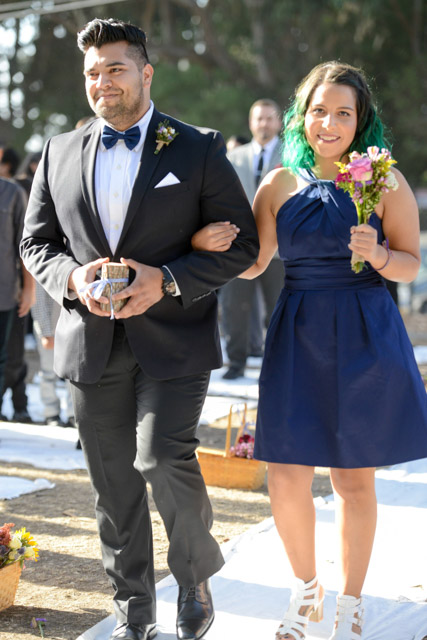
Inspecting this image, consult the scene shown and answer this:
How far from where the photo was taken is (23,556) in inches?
139

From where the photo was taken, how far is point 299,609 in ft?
10.3

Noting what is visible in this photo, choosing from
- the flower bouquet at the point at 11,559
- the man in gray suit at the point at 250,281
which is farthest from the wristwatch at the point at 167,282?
the man in gray suit at the point at 250,281

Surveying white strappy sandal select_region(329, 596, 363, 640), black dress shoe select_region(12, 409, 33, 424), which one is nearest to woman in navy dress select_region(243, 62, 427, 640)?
white strappy sandal select_region(329, 596, 363, 640)

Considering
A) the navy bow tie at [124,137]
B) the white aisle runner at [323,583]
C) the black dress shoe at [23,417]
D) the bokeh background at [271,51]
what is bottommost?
the black dress shoe at [23,417]

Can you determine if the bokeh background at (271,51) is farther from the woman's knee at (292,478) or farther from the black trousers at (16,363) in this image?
the woman's knee at (292,478)

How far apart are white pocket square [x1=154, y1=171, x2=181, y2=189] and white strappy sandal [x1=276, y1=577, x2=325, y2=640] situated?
152 centimetres

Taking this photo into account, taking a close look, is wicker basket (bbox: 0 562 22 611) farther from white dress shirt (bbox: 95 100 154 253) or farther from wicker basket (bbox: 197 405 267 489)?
wicker basket (bbox: 197 405 267 489)

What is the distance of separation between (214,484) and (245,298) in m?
3.54

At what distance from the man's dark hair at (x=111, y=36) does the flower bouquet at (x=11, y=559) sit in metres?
1.92

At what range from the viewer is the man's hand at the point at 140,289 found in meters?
2.89

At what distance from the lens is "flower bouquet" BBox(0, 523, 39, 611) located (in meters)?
3.46

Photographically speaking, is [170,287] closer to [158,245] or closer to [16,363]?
[158,245]

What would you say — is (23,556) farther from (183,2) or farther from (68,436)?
(183,2)

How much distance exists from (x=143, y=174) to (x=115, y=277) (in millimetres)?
418
